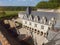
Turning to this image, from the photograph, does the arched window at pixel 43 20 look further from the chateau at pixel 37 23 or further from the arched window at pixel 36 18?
the arched window at pixel 36 18

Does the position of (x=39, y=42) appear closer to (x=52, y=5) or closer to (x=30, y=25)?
(x=30, y=25)

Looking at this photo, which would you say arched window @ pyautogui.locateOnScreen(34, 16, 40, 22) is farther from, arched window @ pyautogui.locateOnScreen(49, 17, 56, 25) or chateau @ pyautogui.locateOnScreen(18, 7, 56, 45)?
arched window @ pyautogui.locateOnScreen(49, 17, 56, 25)

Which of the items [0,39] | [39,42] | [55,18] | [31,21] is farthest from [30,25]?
[0,39]

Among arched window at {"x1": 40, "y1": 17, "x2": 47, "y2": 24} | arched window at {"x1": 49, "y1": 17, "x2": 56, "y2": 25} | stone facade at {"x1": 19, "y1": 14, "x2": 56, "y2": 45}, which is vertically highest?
arched window at {"x1": 49, "y1": 17, "x2": 56, "y2": 25}

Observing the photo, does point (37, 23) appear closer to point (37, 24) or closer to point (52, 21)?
point (37, 24)

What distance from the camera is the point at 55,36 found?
17.0 m

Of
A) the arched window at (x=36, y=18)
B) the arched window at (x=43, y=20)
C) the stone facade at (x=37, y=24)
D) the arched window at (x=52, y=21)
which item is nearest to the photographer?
the arched window at (x=52, y=21)

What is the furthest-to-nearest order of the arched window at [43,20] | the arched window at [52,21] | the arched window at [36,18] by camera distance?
the arched window at [36,18], the arched window at [43,20], the arched window at [52,21]

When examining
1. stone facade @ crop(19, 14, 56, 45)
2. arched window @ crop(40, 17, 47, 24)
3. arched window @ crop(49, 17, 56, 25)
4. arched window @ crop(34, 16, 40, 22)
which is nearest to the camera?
arched window @ crop(49, 17, 56, 25)

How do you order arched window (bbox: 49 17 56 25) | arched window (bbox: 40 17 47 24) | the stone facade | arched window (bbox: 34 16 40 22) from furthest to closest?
1. arched window (bbox: 34 16 40 22)
2. arched window (bbox: 40 17 47 24)
3. the stone facade
4. arched window (bbox: 49 17 56 25)

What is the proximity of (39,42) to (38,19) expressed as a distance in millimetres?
15649

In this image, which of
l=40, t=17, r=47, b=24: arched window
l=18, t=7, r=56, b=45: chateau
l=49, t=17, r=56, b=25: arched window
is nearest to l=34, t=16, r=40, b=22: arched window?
l=18, t=7, r=56, b=45: chateau

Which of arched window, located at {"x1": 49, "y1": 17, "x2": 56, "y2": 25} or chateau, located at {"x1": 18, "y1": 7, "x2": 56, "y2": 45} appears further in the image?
chateau, located at {"x1": 18, "y1": 7, "x2": 56, "y2": 45}

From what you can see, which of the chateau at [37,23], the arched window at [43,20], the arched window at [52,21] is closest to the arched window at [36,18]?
the chateau at [37,23]
